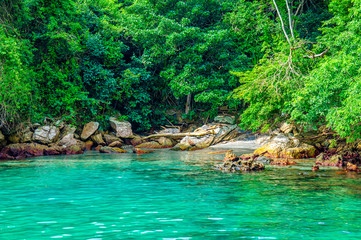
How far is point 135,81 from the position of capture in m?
27.4

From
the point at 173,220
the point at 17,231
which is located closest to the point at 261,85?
the point at 173,220

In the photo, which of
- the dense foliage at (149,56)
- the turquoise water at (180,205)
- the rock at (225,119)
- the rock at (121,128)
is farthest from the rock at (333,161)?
the rock at (121,128)

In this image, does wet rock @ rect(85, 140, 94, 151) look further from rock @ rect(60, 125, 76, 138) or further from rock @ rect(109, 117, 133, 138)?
rock @ rect(109, 117, 133, 138)

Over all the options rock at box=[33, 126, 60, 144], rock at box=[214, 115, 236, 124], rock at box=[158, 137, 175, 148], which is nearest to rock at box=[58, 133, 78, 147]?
rock at box=[33, 126, 60, 144]

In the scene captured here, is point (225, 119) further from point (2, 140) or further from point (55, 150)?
point (2, 140)

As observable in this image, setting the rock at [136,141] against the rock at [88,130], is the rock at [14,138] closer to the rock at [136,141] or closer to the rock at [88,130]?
the rock at [88,130]

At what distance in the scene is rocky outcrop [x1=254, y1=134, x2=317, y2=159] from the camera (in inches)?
703

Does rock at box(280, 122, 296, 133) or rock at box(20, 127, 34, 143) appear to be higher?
rock at box(280, 122, 296, 133)

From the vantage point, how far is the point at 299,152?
17.9 m

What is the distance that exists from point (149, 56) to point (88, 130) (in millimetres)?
7381

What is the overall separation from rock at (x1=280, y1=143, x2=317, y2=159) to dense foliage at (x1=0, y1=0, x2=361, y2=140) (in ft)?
5.28

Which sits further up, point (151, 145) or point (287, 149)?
point (287, 149)

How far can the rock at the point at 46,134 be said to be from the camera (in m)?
21.4

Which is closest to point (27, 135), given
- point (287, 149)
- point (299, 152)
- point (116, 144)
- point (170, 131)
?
point (116, 144)
